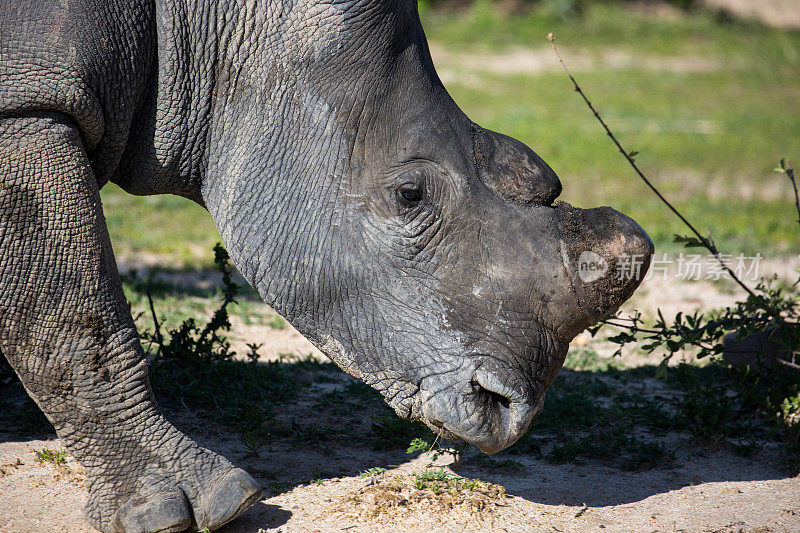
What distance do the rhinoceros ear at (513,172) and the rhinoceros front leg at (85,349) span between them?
4.73ft

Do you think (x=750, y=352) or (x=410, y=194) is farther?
(x=750, y=352)

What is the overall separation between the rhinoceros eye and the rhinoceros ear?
0.24 m

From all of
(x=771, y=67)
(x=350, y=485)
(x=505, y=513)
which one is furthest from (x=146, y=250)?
(x=771, y=67)

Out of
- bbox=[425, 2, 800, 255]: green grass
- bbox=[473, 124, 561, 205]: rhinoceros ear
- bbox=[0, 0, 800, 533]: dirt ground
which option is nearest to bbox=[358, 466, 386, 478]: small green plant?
bbox=[0, 0, 800, 533]: dirt ground

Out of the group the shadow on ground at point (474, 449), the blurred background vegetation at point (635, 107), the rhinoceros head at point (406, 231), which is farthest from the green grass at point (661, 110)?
the rhinoceros head at point (406, 231)

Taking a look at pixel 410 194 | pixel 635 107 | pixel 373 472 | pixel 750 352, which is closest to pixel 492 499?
pixel 373 472

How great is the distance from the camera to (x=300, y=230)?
3291mm

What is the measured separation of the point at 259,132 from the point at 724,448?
2.78 m

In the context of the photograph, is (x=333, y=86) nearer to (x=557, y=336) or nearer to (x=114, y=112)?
(x=114, y=112)

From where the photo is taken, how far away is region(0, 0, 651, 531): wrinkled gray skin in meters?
3.16

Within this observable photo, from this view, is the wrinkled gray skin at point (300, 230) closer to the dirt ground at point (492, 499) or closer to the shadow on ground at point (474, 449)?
the dirt ground at point (492, 499)

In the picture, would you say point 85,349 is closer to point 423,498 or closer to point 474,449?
point 423,498

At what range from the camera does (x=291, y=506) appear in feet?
11.8

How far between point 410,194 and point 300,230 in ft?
1.42
